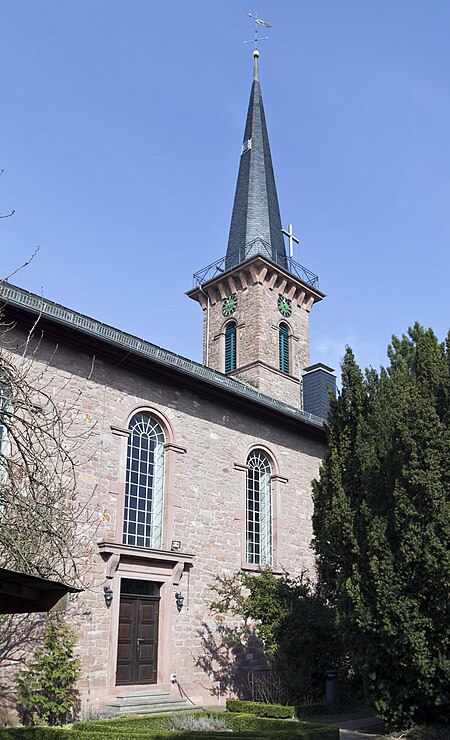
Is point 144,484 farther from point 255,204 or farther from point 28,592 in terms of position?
point 255,204

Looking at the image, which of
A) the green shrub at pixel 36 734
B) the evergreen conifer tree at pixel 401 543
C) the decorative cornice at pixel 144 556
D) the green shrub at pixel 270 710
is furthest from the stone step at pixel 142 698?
the evergreen conifer tree at pixel 401 543

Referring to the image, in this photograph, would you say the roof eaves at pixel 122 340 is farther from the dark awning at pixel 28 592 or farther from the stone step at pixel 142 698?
the dark awning at pixel 28 592

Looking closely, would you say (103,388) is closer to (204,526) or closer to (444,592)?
(204,526)

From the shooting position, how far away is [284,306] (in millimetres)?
29078

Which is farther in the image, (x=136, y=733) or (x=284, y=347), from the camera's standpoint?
(x=284, y=347)

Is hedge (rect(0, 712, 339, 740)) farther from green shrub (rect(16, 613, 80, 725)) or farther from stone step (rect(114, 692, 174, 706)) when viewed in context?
stone step (rect(114, 692, 174, 706))

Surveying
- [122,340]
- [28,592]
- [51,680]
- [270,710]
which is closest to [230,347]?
[122,340]

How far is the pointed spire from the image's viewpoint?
98.6 feet

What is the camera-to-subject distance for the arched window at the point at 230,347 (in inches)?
1106

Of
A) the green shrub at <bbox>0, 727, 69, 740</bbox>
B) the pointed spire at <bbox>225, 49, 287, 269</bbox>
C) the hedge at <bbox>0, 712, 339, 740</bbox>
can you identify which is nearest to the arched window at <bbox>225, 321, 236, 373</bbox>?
the pointed spire at <bbox>225, 49, 287, 269</bbox>

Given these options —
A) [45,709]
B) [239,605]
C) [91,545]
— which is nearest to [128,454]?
[91,545]

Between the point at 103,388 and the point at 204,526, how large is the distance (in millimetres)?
4002

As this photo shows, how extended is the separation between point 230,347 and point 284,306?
9.45 ft

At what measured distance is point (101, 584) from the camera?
1331 centimetres
